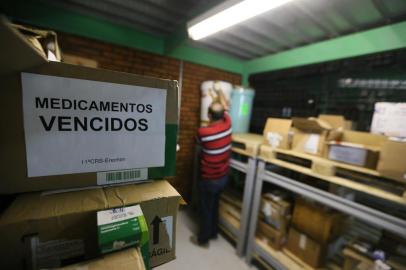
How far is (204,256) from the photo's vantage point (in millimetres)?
2326

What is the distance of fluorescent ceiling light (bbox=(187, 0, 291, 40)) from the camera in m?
1.47

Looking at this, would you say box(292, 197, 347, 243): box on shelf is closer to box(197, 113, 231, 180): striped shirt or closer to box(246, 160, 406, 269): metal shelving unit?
box(246, 160, 406, 269): metal shelving unit

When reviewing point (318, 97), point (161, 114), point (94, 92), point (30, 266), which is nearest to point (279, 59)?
point (318, 97)

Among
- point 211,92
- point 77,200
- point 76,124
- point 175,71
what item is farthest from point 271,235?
point 175,71

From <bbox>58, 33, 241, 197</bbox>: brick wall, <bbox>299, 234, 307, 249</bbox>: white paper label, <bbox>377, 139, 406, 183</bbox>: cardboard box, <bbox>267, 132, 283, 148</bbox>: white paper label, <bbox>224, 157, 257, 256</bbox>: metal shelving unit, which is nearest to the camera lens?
<bbox>377, 139, 406, 183</bbox>: cardboard box

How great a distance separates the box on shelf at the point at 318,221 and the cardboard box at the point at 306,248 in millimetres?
66

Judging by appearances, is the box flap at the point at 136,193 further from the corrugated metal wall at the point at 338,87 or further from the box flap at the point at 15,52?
the corrugated metal wall at the point at 338,87

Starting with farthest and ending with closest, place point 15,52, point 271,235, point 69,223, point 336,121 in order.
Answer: point 271,235 → point 336,121 → point 69,223 → point 15,52

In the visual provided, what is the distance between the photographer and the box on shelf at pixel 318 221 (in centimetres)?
180

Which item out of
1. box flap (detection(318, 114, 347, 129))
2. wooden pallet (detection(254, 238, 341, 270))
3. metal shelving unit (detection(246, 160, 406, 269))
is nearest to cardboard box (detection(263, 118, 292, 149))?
metal shelving unit (detection(246, 160, 406, 269))

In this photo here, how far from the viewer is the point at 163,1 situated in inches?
74.2

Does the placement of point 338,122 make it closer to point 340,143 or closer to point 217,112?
point 340,143

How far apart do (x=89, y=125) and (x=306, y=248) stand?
2270 millimetres

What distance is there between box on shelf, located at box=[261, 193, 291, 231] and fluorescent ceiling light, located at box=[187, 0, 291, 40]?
190cm
